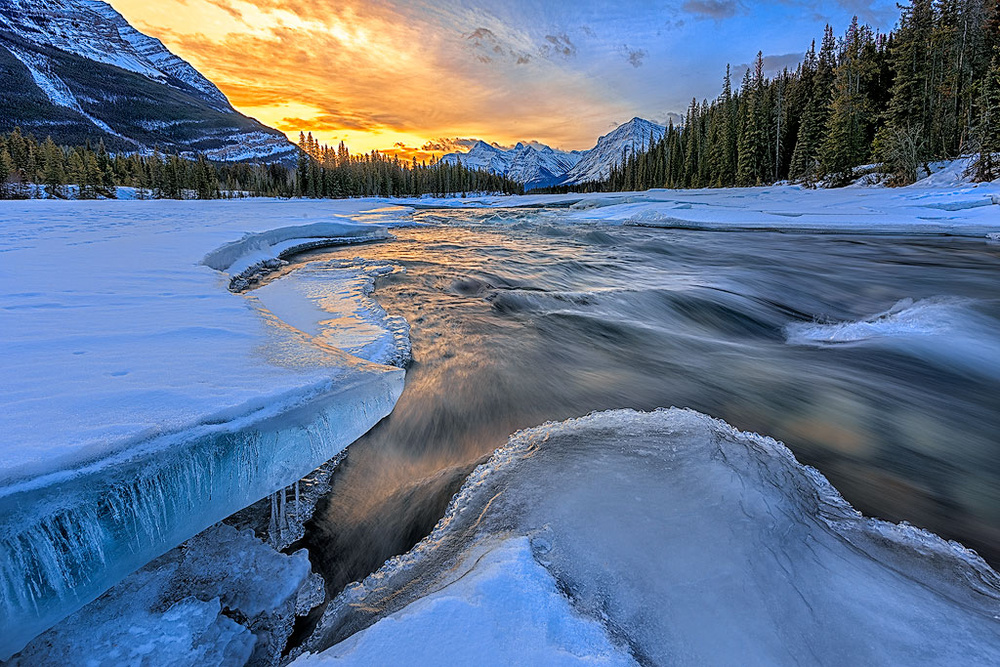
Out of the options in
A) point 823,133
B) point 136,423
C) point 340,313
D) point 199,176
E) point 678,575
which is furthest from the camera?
point 199,176

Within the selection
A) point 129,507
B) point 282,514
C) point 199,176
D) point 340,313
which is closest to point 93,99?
point 199,176

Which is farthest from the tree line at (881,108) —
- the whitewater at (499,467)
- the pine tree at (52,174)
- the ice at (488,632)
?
the pine tree at (52,174)

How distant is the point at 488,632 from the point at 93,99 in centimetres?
20674

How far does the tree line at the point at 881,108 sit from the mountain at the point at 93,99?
464ft

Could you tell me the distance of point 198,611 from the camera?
1602mm

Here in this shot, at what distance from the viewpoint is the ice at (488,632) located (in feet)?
3.42

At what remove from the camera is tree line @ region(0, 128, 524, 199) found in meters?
49.4

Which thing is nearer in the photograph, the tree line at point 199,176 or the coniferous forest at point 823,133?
the coniferous forest at point 823,133

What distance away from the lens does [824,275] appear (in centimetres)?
823

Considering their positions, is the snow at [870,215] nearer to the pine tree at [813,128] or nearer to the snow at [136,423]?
the pine tree at [813,128]

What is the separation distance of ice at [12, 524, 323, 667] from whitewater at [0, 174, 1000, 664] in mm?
25

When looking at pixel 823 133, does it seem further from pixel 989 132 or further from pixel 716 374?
pixel 716 374

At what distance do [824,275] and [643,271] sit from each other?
330 centimetres

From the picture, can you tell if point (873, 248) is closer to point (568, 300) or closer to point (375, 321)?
point (568, 300)
